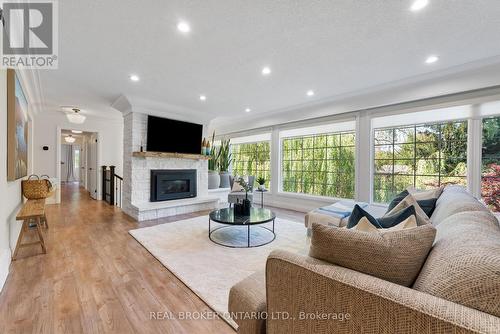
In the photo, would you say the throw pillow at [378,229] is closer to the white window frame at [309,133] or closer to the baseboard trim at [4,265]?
the baseboard trim at [4,265]

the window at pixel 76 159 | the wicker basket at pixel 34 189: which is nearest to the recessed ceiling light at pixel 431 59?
the wicker basket at pixel 34 189

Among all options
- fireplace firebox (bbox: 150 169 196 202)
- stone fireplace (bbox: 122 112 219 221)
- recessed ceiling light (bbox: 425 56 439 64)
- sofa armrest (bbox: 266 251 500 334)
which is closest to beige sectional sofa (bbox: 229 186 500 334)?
sofa armrest (bbox: 266 251 500 334)

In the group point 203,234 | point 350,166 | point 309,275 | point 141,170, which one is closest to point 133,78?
point 141,170

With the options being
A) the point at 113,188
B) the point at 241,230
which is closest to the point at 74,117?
the point at 113,188

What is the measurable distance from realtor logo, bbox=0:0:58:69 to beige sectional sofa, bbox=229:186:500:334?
2.81 meters

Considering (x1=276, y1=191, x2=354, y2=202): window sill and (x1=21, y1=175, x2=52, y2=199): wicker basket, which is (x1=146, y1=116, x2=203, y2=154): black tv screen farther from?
(x1=276, y1=191, x2=354, y2=202): window sill

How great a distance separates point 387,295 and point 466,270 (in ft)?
0.76

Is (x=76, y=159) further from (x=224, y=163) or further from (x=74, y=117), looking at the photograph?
(x=224, y=163)

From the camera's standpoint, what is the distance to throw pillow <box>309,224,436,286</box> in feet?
2.68

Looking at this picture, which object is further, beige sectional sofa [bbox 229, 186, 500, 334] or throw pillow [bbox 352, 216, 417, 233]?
throw pillow [bbox 352, 216, 417, 233]

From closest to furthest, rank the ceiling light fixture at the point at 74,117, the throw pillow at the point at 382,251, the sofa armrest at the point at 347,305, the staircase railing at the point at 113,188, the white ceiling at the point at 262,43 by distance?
the sofa armrest at the point at 347,305
the throw pillow at the point at 382,251
the white ceiling at the point at 262,43
the ceiling light fixture at the point at 74,117
the staircase railing at the point at 113,188

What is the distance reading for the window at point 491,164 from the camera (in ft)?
10.1

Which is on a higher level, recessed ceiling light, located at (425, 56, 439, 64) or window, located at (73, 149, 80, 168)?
recessed ceiling light, located at (425, 56, 439, 64)

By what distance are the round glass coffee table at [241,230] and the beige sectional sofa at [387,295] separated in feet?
5.88
